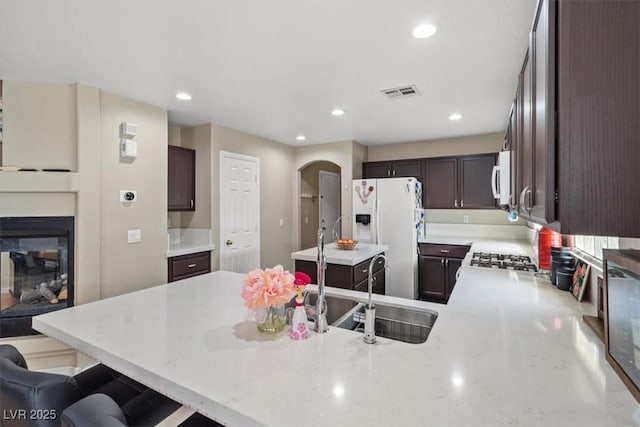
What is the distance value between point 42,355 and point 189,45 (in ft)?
8.95

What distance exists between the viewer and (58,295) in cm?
254

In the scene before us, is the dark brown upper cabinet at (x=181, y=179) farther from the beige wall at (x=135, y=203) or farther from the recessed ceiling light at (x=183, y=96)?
the recessed ceiling light at (x=183, y=96)

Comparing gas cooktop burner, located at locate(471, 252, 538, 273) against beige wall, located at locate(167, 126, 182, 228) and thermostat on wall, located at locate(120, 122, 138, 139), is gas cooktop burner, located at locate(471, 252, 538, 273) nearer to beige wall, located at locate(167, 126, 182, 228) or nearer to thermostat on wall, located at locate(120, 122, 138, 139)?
thermostat on wall, located at locate(120, 122, 138, 139)

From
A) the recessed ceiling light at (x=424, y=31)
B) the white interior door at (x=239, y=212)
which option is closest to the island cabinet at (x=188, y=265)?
the white interior door at (x=239, y=212)

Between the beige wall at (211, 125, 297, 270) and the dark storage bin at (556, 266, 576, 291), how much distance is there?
11.0 ft

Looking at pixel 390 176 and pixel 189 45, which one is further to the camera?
pixel 390 176

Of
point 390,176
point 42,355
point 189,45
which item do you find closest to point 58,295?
point 42,355

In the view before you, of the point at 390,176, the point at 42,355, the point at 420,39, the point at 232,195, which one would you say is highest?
the point at 420,39

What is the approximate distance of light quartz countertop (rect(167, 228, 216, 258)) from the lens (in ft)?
11.5

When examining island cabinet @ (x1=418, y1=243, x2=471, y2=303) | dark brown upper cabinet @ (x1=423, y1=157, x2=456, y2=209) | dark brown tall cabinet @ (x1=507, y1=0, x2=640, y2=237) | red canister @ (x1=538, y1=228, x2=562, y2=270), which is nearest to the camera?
dark brown tall cabinet @ (x1=507, y1=0, x2=640, y2=237)

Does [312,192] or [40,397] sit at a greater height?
[312,192]

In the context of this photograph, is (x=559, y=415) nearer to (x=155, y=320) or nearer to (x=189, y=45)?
(x=155, y=320)

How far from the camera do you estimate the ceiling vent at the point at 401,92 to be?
103 inches

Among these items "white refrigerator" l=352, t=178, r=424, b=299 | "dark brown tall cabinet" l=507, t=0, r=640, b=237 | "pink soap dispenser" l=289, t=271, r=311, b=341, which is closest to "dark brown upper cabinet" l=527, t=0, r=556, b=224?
"dark brown tall cabinet" l=507, t=0, r=640, b=237
